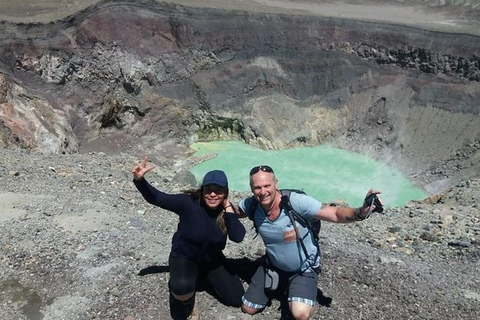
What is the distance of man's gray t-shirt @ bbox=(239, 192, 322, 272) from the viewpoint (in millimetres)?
5926

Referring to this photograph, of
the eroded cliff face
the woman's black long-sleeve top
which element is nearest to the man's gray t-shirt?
the woman's black long-sleeve top

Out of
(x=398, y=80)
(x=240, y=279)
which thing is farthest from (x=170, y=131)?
(x=240, y=279)

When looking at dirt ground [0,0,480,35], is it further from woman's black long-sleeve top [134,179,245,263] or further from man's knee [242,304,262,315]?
man's knee [242,304,262,315]

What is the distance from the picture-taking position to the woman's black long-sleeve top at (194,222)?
6.22m

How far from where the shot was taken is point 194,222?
626cm

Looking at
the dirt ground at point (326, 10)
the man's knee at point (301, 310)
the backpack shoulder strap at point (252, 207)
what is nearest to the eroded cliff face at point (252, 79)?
the dirt ground at point (326, 10)

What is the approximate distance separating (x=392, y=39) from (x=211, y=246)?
20.2m

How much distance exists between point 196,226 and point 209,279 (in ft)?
3.30

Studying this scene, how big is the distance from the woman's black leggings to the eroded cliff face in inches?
643

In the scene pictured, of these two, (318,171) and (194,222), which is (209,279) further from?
(318,171)

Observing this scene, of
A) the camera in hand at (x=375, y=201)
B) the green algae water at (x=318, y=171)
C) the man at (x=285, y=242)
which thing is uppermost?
the camera in hand at (x=375, y=201)

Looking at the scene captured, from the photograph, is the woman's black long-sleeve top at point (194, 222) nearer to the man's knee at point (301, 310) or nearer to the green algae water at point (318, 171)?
the man's knee at point (301, 310)

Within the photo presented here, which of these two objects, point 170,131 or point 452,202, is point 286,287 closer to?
point 452,202

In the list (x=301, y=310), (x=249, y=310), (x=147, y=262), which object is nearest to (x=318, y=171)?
(x=147, y=262)
